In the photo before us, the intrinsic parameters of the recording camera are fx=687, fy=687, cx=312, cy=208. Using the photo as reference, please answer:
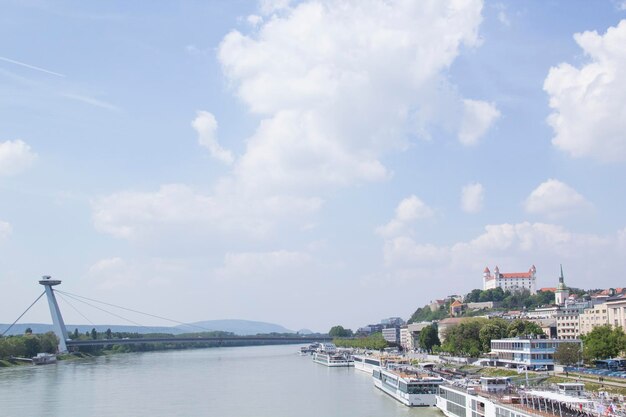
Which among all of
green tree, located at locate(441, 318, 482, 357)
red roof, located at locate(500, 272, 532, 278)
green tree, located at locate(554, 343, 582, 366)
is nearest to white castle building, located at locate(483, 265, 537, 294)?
red roof, located at locate(500, 272, 532, 278)

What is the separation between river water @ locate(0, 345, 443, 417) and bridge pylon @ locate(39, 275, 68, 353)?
87.4ft

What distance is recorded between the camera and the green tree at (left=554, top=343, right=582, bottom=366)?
44.2 meters

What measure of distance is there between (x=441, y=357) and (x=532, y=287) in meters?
78.4

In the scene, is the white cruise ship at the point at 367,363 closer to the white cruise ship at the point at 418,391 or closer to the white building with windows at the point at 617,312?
the white building with windows at the point at 617,312

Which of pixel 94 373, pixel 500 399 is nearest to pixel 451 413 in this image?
pixel 500 399

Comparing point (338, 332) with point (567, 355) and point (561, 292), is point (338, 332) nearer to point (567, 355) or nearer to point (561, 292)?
point (561, 292)

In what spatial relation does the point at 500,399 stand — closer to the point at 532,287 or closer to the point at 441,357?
the point at 441,357

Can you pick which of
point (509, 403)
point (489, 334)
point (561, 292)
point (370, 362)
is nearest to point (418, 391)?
point (509, 403)

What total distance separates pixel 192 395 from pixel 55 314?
58.6 m

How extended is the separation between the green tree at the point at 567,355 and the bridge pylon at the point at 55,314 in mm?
64778

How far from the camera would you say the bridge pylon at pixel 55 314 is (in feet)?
292

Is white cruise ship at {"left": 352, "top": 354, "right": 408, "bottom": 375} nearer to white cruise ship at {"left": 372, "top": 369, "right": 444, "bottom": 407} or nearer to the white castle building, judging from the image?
white cruise ship at {"left": 372, "top": 369, "right": 444, "bottom": 407}

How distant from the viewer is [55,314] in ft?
307

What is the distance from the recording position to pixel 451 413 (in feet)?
102
